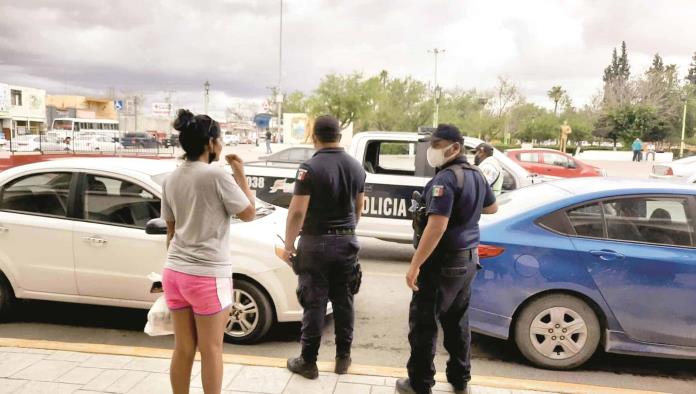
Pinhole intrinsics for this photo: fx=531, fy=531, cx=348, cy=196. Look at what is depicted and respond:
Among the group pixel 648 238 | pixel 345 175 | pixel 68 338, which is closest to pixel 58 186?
pixel 68 338

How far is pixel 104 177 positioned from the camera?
4770 millimetres

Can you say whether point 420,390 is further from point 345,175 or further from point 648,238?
point 648,238

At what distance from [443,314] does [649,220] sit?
198 centimetres

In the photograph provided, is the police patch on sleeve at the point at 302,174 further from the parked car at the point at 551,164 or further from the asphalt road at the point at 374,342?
the parked car at the point at 551,164

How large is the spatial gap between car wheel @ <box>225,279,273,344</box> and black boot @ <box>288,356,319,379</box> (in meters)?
0.88

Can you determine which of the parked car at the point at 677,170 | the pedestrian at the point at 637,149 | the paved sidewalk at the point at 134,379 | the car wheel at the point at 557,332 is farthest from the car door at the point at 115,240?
the pedestrian at the point at 637,149

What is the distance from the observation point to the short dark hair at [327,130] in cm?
347

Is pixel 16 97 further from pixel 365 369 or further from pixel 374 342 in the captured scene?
pixel 365 369

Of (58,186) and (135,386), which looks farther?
(58,186)

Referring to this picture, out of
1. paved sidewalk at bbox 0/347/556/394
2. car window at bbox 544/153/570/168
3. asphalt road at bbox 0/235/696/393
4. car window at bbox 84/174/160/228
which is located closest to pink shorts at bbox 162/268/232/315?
paved sidewalk at bbox 0/347/556/394

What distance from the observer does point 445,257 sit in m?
3.17

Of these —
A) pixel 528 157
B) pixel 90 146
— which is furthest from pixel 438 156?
pixel 90 146

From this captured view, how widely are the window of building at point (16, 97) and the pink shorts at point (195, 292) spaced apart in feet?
226

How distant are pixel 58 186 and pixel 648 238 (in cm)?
502
